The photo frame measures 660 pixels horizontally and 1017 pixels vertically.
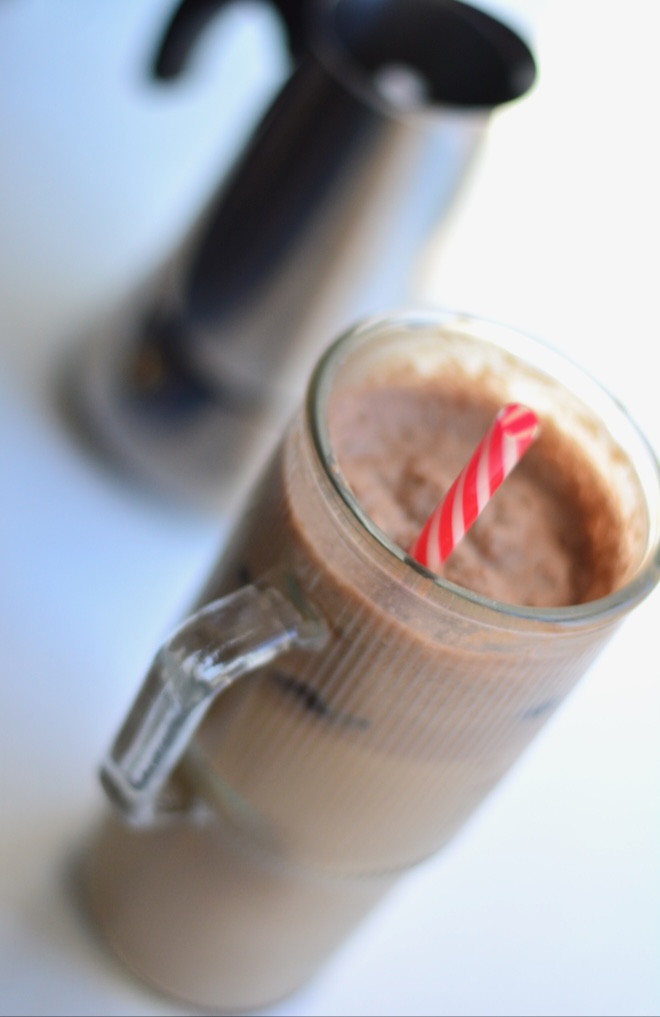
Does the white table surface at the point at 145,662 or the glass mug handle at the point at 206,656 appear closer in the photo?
the glass mug handle at the point at 206,656

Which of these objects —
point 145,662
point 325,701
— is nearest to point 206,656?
point 325,701

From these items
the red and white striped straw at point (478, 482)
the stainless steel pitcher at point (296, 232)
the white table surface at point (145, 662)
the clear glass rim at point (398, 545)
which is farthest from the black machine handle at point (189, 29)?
the red and white striped straw at point (478, 482)

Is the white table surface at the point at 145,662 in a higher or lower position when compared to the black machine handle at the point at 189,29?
lower

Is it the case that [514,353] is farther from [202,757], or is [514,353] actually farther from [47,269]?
[47,269]

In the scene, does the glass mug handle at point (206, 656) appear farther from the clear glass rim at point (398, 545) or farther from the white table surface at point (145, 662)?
the white table surface at point (145, 662)

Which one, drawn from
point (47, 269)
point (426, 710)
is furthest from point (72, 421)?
point (426, 710)

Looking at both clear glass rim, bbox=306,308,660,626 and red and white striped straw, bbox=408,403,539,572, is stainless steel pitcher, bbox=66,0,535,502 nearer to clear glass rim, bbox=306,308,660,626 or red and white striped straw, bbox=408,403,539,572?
clear glass rim, bbox=306,308,660,626

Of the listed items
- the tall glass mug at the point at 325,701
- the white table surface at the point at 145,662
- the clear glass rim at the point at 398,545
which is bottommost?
the white table surface at the point at 145,662

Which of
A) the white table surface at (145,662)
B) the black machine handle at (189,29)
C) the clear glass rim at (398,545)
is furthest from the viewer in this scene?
the black machine handle at (189,29)
